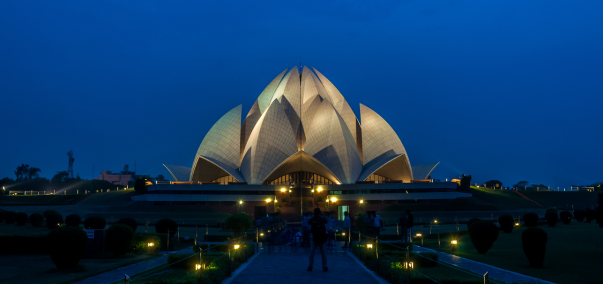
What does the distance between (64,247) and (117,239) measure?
9.04 feet

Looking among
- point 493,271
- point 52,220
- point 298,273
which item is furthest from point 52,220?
point 493,271

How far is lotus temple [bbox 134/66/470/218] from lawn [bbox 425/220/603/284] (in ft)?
80.8

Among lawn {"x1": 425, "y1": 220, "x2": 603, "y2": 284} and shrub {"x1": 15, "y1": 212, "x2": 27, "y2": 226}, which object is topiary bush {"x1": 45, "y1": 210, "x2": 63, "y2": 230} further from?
lawn {"x1": 425, "y1": 220, "x2": 603, "y2": 284}

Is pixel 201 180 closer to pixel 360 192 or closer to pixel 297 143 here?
pixel 297 143

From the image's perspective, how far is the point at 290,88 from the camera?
56531 mm

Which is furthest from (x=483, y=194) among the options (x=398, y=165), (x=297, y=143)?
(x=297, y=143)

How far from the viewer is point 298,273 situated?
9477mm

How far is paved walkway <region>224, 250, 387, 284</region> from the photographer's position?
8.49 m

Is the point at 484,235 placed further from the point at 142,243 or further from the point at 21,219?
the point at 21,219

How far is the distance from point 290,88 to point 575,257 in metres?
45.9

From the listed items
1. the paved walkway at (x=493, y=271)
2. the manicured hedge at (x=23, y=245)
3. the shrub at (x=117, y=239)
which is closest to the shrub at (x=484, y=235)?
the paved walkway at (x=493, y=271)

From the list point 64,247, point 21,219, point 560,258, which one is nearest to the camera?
point 64,247

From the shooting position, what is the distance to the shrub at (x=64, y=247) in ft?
38.0

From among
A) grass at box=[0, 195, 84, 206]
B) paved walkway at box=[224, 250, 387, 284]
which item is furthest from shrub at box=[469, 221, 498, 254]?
grass at box=[0, 195, 84, 206]
